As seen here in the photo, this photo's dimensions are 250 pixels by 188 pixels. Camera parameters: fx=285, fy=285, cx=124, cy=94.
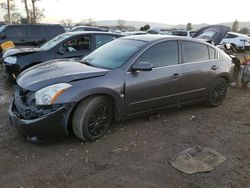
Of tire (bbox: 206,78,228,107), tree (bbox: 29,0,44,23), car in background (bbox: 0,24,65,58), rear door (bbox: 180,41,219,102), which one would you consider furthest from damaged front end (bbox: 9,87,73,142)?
tree (bbox: 29,0,44,23)

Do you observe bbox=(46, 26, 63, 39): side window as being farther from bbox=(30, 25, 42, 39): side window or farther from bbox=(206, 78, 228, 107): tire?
bbox=(206, 78, 228, 107): tire

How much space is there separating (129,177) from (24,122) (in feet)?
5.33

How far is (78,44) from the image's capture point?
8.09 meters

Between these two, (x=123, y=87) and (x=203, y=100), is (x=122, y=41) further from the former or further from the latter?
(x=203, y=100)

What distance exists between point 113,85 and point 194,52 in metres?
2.08

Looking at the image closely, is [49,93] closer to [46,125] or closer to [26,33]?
[46,125]

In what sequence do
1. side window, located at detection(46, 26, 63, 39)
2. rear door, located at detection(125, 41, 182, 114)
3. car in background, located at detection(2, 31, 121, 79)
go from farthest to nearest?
side window, located at detection(46, 26, 63, 39) < car in background, located at detection(2, 31, 121, 79) < rear door, located at detection(125, 41, 182, 114)

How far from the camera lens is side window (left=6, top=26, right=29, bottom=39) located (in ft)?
39.1

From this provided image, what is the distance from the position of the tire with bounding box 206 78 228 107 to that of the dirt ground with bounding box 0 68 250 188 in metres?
0.57

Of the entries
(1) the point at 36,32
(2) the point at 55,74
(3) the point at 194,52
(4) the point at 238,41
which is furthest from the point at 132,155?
(4) the point at 238,41

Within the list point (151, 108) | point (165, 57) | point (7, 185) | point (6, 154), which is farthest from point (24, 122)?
point (165, 57)

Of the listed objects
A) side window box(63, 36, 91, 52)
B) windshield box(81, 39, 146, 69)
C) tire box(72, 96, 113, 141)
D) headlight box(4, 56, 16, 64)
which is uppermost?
windshield box(81, 39, 146, 69)

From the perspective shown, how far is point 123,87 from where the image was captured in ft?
14.8

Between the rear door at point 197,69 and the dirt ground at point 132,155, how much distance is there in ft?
1.66
